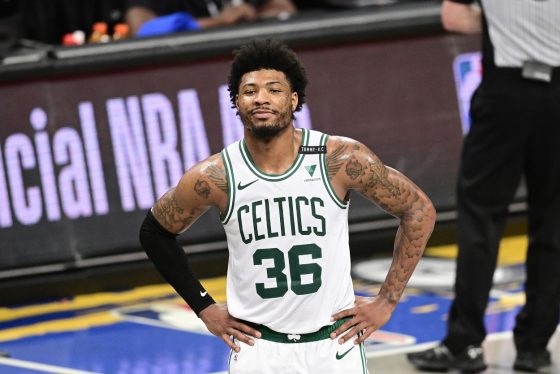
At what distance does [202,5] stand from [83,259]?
2.98 m

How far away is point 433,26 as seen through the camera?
916 centimetres

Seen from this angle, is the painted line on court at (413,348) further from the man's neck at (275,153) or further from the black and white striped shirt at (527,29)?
the man's neck at (275,153)

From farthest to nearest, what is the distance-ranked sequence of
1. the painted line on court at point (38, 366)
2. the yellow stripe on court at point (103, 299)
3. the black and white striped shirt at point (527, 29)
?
the yellow stripe on court at point (103, 299) → the painted line on court at point (38, 366) → the black and white striped shirt at point (527, 29)

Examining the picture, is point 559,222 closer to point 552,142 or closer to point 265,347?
point 552,142

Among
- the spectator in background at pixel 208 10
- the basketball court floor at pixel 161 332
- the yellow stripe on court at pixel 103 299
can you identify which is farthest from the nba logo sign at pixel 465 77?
the yellow stripe on court at pixel 103 299

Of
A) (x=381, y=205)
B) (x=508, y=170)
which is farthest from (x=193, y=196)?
(x=508, y=170)

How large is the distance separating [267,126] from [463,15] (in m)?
2.54

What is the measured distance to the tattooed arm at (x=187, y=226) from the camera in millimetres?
4656

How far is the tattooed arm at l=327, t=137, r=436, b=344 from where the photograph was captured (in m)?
4.65

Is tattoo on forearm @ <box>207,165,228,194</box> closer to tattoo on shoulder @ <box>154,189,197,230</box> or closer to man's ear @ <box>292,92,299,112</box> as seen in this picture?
tattoo on shoulder @ <box>154,189,197,230</box>

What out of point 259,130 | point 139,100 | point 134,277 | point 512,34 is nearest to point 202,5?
point 139,100

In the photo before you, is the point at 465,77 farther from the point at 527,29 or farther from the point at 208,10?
the point at 527,29

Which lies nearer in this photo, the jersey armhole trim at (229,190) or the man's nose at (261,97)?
the man's nose at (261,97)

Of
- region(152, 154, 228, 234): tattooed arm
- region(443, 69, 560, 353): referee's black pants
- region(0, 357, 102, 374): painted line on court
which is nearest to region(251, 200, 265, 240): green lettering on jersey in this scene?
region(152, 154, 228, 234): tattooed arm
